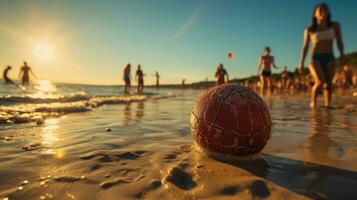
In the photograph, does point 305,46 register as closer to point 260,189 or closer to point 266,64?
point 266,64

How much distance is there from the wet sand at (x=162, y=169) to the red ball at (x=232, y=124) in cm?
14

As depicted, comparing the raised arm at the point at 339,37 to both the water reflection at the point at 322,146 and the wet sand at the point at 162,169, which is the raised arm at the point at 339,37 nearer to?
the water reflection at the point at 322,146

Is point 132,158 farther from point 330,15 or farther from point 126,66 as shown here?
point 126,66

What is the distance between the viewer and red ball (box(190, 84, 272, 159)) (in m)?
2.71

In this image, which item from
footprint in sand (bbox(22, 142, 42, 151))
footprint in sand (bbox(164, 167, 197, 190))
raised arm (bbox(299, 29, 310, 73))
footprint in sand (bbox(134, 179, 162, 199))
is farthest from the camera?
raised arm (bbox(299, 29, 310, 73))

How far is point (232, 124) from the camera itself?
8.86 feet

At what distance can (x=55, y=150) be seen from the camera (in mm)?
3119

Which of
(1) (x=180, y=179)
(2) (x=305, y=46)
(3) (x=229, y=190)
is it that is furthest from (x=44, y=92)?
(3) (x=229, y=190)

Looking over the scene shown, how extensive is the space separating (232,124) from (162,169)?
0.78 m

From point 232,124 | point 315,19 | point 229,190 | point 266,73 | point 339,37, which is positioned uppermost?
point 315,19

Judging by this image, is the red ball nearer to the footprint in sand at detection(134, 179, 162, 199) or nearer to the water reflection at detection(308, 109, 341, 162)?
the water reflection at detection(308, 109, 341, 162)

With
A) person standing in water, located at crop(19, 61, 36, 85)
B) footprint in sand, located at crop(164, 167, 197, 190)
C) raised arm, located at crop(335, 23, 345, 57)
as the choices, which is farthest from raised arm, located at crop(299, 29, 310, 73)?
person standing in water, located at crop(19, 61, 36, 85)

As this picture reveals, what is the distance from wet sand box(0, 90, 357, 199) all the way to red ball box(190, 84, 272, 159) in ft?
0.45

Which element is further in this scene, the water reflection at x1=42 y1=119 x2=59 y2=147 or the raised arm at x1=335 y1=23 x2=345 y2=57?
the raised arm at x1=335 y1=23 x2=345 y2=57
